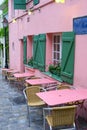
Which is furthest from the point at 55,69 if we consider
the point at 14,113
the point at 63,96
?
Result: the point at 63,96

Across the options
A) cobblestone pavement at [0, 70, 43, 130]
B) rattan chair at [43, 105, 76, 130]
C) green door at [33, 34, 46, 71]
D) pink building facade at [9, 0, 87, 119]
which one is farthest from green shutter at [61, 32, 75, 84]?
rattan chair at [43, 105, 76, 130]

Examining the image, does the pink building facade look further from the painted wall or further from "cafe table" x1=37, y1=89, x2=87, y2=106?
"cafe table" x1=37, y1=89, x2=87, y2=106

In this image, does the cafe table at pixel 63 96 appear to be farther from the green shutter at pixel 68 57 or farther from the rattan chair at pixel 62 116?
the green shutter at pixel 68 57

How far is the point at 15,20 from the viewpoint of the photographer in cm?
1405

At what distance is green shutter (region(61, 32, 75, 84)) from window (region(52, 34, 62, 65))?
1.21m

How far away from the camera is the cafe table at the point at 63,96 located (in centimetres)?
546

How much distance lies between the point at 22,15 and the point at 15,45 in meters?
2.79

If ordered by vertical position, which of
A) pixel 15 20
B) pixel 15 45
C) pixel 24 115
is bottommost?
pixel 24 115

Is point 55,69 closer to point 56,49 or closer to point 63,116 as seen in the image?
point 56,49

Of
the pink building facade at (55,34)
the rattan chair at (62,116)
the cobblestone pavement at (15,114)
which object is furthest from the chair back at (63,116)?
the pink building facade at (55,34)

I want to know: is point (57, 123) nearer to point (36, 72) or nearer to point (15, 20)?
point (36, 72)

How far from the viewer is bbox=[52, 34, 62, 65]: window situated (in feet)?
29.2

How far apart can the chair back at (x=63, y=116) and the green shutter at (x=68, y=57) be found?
224cm

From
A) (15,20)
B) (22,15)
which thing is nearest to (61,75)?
(22,15)
